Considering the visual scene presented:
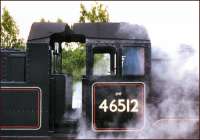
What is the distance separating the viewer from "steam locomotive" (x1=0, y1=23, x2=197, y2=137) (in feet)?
28.8

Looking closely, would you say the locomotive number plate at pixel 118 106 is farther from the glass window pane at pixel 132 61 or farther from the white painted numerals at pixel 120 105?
the glass window pane at pixel 132 61

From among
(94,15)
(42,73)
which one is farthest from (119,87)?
(94,15)

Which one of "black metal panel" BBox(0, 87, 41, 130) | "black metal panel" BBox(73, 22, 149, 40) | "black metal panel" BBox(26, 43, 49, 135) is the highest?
"black metal panel" BBox(73, 22, 149, 40)

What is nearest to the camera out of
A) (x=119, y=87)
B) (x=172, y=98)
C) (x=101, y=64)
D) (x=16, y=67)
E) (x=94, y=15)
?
(x=119, y=87)

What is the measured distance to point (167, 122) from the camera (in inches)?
345

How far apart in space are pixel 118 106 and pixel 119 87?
353 mm

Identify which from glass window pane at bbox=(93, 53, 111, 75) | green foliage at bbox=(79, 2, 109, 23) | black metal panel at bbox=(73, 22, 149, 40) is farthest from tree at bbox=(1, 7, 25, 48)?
black metal panel at bbox=(73, 22, 149, 40)

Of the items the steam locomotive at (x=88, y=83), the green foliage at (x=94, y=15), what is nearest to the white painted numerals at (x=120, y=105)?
the steam locomotive at (x=88, y=83)

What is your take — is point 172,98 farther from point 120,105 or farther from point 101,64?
point 101,64

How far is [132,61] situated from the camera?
8.78 metres

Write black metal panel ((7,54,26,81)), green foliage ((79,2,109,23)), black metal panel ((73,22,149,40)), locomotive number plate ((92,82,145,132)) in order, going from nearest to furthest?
locomotive number plate ((92,82,145,132)), black metal panel ((73,22,149,40)), black metal panel ((7,54,26,81)), green foliage ((79,2,109,23))

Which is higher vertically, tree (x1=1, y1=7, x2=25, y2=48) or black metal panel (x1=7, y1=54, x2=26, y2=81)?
tree (x1=1, y1=7, x2=25, y2=48)

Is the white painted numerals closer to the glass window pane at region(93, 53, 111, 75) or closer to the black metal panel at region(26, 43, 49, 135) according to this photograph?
the glass window pane at region(93, 53, 111, 75)

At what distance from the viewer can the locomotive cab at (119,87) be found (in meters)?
8.77
